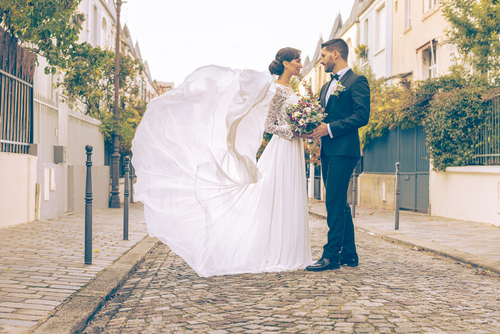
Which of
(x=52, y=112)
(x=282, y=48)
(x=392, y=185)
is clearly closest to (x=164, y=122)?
(x=282, y=48)

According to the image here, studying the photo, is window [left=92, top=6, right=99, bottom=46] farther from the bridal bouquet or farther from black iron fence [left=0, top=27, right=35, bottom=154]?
the bridal bouquet

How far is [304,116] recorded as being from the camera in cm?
518

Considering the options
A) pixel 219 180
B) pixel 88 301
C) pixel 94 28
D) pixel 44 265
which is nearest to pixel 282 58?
pixel 219 180

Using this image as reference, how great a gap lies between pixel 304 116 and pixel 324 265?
150 cm

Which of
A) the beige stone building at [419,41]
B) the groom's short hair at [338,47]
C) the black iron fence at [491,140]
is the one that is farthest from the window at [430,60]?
the groom's short hair at [338,47]

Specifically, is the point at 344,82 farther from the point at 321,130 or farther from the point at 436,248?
the point at 436,248

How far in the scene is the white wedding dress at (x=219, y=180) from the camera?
197 inches

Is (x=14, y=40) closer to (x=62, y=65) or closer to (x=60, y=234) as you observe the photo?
(x=62, y=65)

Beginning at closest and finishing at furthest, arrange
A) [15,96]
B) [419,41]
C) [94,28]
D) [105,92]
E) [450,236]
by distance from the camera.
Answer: [450,236] → [15,96] → [419,41] → [105,92] → [94,28]

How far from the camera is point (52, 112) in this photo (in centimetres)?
1191

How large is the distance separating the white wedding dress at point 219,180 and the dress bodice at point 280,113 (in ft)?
0.07

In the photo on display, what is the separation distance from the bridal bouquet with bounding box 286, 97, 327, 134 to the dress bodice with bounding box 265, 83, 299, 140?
0.10 meters

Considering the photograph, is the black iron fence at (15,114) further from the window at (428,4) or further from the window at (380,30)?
the window at (380,30)

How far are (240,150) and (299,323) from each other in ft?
7.36
